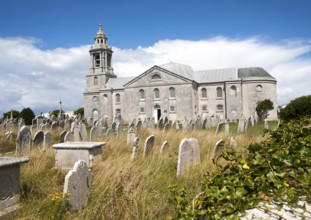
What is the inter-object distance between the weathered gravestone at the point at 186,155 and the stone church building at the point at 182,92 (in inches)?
1223

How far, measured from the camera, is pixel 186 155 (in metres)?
6.11

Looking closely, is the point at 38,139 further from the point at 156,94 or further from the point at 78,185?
the point at 156,94

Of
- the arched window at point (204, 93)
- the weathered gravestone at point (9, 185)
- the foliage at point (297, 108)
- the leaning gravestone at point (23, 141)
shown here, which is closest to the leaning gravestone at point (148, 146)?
the leaning gravestone at point (23, 141)

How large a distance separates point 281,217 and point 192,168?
11.8 ft

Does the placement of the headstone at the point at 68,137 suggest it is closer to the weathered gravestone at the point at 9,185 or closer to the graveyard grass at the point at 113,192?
the graveyard grass at the point at 113,192

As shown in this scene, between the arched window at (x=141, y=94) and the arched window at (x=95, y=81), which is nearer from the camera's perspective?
the arched window at (x=141, y=94)

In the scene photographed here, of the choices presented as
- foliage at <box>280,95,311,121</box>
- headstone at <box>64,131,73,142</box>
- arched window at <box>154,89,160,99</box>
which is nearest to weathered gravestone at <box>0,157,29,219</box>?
headstone at <box>64,131,73,142</box>

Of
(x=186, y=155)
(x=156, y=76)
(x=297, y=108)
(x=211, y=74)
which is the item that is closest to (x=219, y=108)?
(x=211, y=74)

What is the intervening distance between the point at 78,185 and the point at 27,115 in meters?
35.1

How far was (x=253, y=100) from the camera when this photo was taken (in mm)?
39562

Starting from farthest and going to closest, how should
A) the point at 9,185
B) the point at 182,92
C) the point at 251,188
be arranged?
the point at 182,92
the point at 9,185
the point at 251,188

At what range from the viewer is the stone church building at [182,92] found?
130 feet

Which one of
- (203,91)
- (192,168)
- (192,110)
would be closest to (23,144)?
(192,168)

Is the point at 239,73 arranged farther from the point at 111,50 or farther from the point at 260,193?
the point at 260,193
